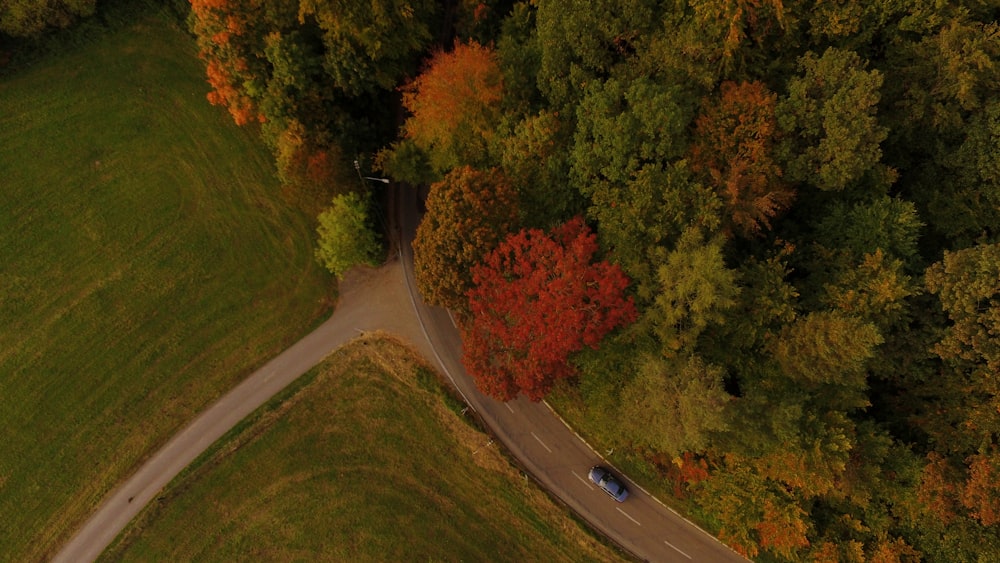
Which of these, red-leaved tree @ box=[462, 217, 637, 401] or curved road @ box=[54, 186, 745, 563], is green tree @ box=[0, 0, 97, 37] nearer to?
curved road @ box=[54, 186, 745, 563]

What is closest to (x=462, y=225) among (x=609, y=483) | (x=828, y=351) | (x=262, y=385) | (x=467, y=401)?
(x=467, y=401)

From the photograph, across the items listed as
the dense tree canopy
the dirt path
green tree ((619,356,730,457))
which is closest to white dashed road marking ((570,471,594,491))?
the dense tree canopy

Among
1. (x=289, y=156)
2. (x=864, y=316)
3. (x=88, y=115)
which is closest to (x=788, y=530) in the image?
(x=864, y=316)

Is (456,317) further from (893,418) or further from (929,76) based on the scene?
(929,76)

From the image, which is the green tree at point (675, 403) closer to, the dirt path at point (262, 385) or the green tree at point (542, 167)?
the green tree at point (542, 167)

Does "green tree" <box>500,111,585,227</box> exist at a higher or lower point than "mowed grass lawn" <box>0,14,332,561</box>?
higher

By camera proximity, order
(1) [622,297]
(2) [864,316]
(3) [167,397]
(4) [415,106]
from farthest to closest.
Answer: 1. (3) [167,397]
2. (4) [415,106]
3. (1) [622,297]
4. (2) [864,316]
